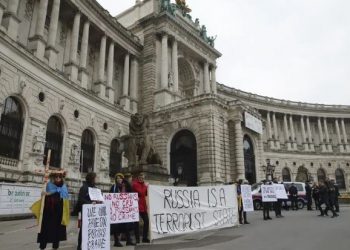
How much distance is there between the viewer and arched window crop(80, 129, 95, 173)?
2888cm

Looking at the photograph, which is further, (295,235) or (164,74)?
(164,74)

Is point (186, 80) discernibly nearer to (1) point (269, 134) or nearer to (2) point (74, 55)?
(2) point (74, 55)

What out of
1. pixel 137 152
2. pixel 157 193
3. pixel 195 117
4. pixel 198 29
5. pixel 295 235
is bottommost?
pixel 295 235

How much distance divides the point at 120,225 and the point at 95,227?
2209mm

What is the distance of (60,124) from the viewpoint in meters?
26.8

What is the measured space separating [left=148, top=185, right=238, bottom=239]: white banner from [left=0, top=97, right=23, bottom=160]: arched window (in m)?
14.3

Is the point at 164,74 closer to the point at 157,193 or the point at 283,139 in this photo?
the point at 157,193

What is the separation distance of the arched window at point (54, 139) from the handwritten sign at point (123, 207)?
16541 millimetres

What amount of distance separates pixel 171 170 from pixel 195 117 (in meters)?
6.12

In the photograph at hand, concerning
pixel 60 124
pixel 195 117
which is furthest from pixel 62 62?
pixel 195 117

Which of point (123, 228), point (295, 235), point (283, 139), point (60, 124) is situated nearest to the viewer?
point (123, 228)

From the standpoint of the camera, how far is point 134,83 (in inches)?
1556

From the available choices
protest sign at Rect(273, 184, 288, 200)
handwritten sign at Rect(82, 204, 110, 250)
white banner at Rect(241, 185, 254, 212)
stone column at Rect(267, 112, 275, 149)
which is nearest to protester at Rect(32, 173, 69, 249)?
handwritten sign at Rect(82, 204, 110, 250)

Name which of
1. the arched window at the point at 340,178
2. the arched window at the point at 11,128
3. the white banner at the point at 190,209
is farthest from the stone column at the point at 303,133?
the arched window at the point at 11,128
